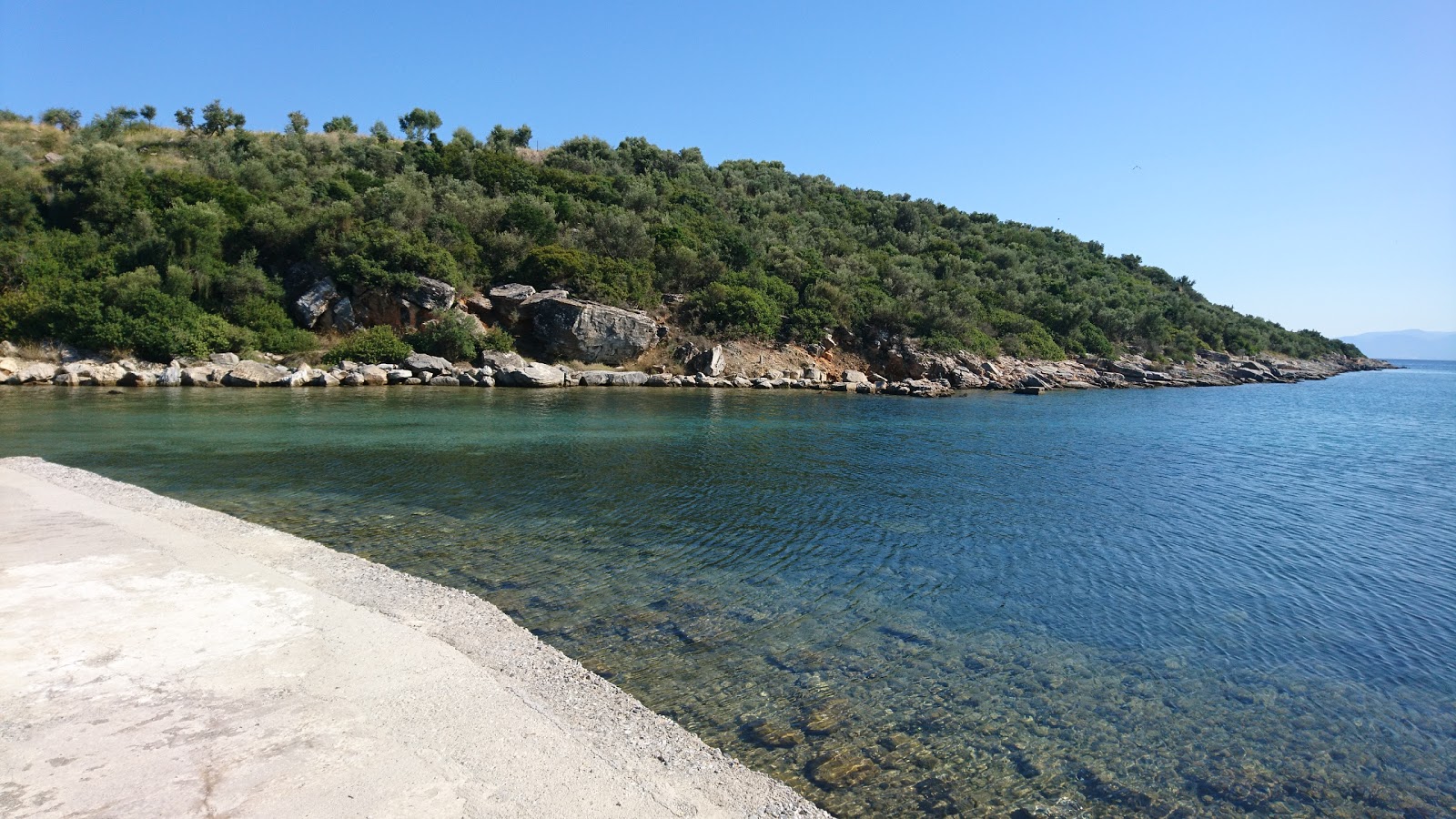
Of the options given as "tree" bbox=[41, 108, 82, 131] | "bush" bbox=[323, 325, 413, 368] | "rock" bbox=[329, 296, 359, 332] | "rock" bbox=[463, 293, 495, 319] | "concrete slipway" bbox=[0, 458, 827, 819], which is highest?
"tree" bbox=[41, 108, 82, 131]

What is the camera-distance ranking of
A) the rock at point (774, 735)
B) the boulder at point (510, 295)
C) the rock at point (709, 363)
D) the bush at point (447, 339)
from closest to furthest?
the rock at point (774, 735), the bush at point (447, 339), the boulder at point (510, 295), the rock at point (709, 363)

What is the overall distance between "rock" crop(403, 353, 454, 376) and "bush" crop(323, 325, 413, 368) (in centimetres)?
70

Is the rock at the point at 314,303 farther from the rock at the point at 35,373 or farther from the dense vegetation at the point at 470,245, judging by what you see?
the rock at the point at 35,373

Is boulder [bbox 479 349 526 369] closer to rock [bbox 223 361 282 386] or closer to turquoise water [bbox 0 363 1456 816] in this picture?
rock [bbox 223 361 282 386]

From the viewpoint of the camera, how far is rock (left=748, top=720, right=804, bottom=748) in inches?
233

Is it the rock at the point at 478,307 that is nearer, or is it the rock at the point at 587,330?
the rock at the point at 587,330

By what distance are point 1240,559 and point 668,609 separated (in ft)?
32.4

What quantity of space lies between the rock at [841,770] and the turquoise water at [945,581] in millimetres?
26

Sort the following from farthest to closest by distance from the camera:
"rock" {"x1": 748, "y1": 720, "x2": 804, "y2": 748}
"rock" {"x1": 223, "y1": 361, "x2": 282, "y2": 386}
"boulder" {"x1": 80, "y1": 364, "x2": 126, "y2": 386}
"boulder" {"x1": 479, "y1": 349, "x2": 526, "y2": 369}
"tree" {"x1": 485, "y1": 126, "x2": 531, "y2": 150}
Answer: "tree" {"x1": 485, "y1": 126, "x2": 531, "y2": 150}, "boulder" {"x1": 479, "y1": 349, "x2": 526, "y2": 369}, "rock" {"x1": 223, "y1": 361, "x2": 282, "y2": 386}, "boulder" {"x1": 80, "y1": 364, "x2": 126, "y2": 386}, "rock" {"x1": 748, "y1": 720, "x2": 804, "y2": 748}

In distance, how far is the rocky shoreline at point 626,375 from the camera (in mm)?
33844

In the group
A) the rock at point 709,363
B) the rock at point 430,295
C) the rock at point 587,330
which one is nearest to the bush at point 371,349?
the rock at point 430,295

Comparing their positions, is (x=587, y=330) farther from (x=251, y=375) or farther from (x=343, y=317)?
(x=251, y=375)

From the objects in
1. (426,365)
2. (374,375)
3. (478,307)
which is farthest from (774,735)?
(478,307)

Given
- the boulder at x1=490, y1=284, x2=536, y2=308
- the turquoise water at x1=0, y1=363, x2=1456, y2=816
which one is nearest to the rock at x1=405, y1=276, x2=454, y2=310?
the boulder at x1=490, y1=284, x2=536, y2=308
